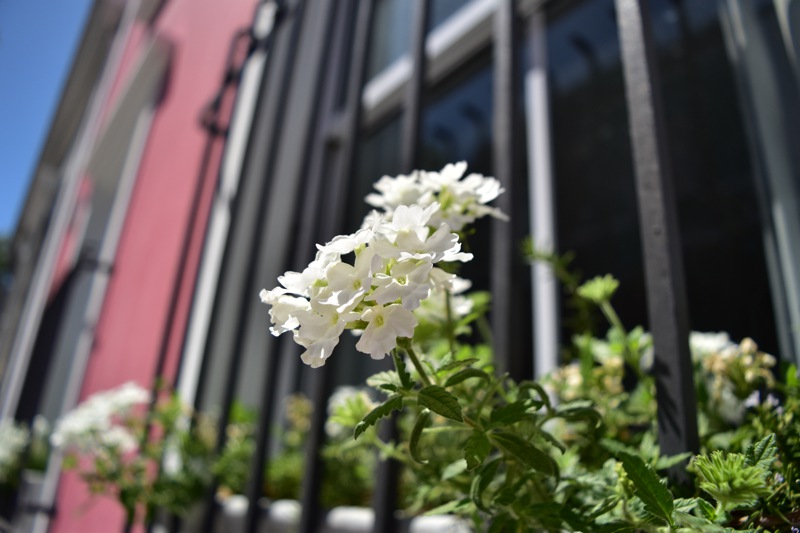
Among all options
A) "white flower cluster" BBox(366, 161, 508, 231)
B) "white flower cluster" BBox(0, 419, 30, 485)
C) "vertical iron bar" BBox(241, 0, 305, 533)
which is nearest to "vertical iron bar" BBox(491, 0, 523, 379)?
"white flower cluster" BBox(366, 161, 508, 231)

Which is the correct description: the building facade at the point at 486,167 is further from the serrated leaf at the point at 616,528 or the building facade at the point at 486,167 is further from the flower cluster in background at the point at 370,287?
the flower cluster in background at the point at 370,287

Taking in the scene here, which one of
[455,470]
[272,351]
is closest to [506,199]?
[455,470]

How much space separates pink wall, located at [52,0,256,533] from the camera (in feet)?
8.30

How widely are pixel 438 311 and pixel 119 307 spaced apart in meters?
2.95

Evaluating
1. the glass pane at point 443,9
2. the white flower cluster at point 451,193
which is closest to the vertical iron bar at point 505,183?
the white flower cluster at point 451,193

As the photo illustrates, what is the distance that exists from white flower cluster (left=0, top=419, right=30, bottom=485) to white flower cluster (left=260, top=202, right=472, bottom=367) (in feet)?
12.6

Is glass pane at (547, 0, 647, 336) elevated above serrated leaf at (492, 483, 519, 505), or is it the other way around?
glass pane at (547, 0, 647, 336)

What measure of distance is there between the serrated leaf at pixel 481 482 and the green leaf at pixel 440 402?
0.13 metres

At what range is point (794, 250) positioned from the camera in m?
0.85

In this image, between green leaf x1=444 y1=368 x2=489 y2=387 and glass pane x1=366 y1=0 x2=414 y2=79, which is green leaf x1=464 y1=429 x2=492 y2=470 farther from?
glass pane x1=366 y1=0 x2=414 y2=79

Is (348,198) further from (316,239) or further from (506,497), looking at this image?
(506,497)

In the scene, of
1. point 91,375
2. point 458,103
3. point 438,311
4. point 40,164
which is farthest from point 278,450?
point 40,164

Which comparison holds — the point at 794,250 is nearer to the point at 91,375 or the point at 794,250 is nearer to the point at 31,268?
the point at 91,375

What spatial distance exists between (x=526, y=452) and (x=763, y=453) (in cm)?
19
